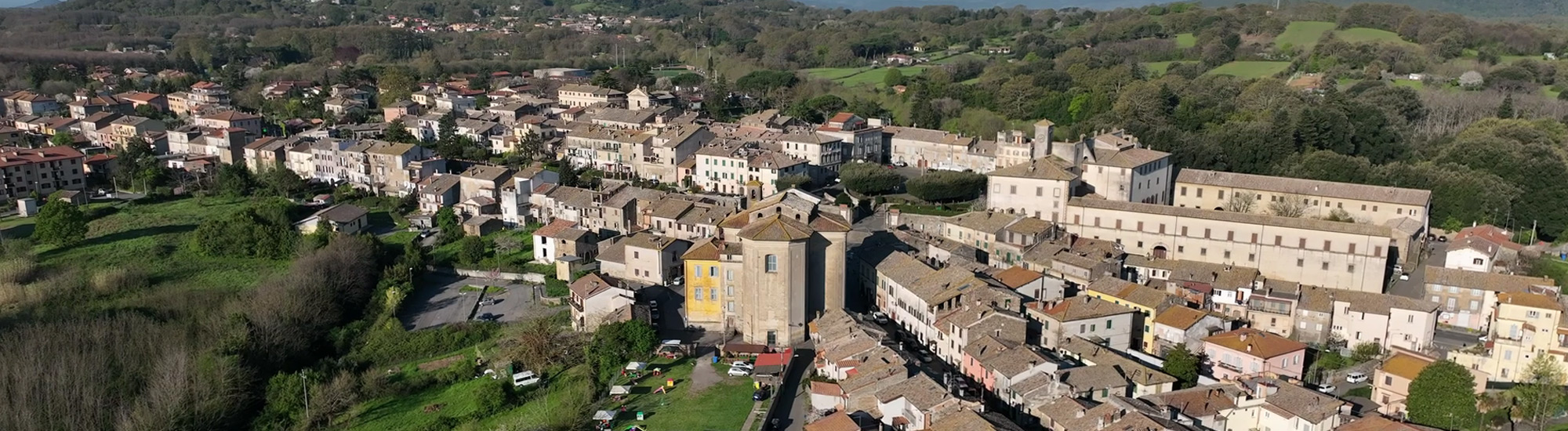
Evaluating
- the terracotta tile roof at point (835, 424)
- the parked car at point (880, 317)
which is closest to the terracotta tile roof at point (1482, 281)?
the parked car at point (880, 317)

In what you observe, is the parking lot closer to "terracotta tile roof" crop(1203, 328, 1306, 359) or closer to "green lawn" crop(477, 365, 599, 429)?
"green lawn" crop(477, 365, 599, 429)

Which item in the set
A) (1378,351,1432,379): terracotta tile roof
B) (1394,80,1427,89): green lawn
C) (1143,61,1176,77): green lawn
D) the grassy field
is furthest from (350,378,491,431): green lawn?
the grassy field

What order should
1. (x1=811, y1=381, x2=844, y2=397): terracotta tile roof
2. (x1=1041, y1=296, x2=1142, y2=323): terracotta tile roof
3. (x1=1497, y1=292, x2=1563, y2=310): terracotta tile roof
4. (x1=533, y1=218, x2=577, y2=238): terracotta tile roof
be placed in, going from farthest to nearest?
(x1=533, y1=218, x2=577, y2=238): terracotta tile roof, (x1=1041, y1=296, x2=1142, y2=323): terracotta tile roof, (x1=1497, y1=292, x2=1563, y2=310): terracotta tile roof, (x1=811, y1=381, x2=844, y2=397): terracotta tile roof

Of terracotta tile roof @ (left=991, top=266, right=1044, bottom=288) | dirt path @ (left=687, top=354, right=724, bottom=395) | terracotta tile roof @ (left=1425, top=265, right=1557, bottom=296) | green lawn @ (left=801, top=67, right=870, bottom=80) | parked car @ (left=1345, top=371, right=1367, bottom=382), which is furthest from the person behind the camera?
green lawn @ (left=801, top=67, right=870, bottom=80)

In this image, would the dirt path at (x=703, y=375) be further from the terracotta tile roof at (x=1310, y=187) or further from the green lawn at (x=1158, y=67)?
the green lawn at (x=1158, y=67)

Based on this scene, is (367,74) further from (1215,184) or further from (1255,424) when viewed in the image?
(1255,424)

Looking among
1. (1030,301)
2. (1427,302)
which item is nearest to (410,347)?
(1030,301)
